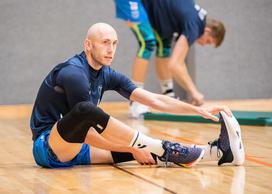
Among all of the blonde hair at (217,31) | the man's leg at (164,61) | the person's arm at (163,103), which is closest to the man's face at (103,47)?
the person's arm at (163,103)

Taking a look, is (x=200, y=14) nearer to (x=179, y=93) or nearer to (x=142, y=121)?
(x=142, y=121)

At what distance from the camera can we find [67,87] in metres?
3.10

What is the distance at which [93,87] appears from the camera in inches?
129

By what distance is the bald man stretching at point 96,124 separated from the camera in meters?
3.04

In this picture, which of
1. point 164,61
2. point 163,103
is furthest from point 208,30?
point 163,103

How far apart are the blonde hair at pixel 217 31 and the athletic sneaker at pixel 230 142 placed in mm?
2127

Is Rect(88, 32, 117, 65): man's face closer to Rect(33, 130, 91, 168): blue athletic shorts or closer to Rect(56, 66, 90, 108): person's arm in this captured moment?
Rect(56, 66, 90, 108): person's arm

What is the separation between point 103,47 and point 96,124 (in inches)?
16.7

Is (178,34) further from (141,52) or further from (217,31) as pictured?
(217,31)

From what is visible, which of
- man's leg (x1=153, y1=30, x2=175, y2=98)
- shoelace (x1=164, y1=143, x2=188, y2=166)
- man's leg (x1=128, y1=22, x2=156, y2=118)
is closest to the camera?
shoelace (x1=164, y1=143, x2=188, y2=166)

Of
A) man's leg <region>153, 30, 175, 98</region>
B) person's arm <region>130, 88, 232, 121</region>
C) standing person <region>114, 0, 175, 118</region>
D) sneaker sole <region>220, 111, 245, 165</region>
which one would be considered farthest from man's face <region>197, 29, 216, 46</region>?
sneaker sole <region>220, 111, 245, 165</region>

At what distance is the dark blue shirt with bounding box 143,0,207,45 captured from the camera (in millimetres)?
5633

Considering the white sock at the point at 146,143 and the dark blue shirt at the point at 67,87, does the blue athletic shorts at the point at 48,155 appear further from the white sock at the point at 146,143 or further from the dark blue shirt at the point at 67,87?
the white sock at the point at 146,143

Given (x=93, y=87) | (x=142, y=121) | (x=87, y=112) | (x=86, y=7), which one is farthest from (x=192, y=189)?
(x=86, y=7)
